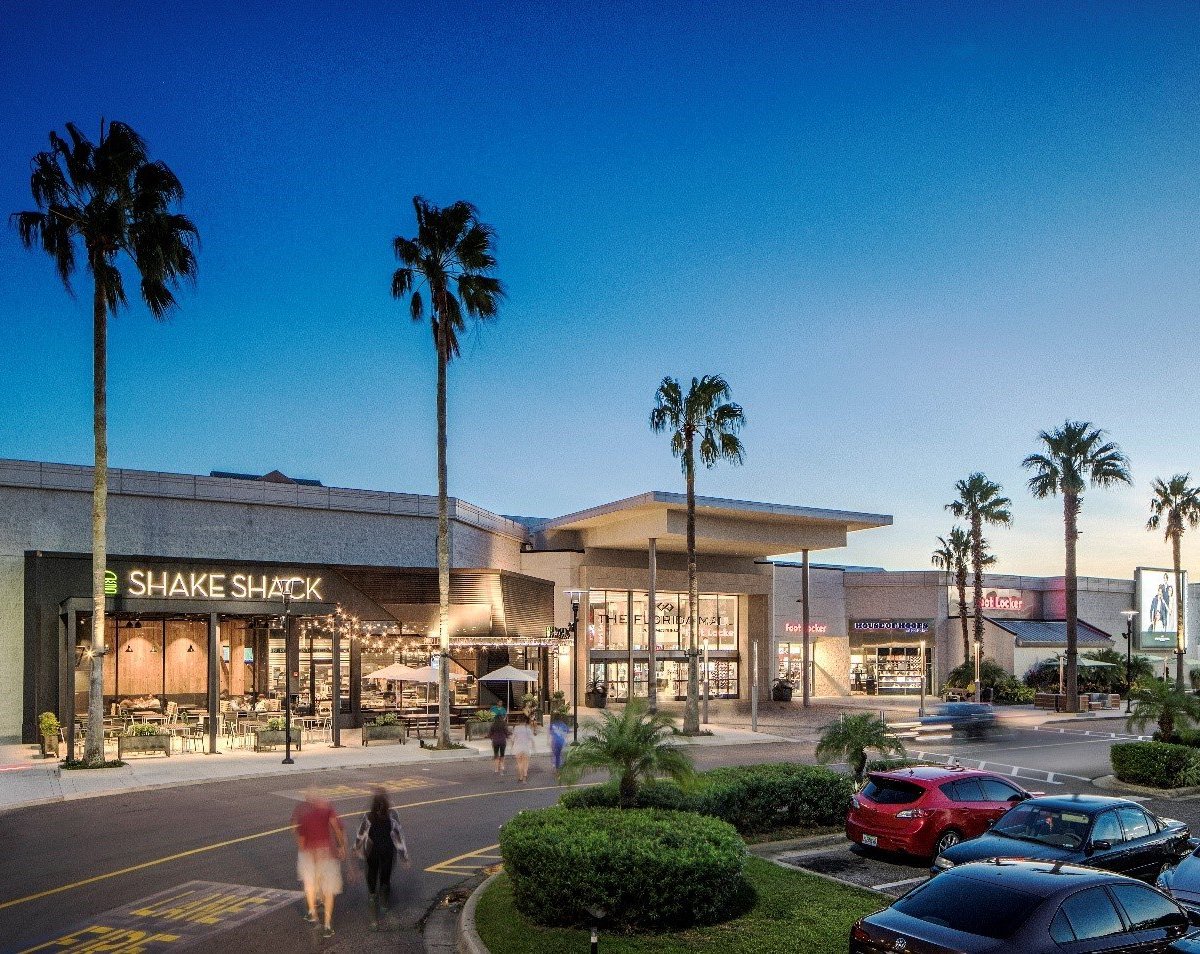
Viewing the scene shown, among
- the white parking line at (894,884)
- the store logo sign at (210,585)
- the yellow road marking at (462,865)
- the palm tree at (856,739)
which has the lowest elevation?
the yellow road marking at (462,865)

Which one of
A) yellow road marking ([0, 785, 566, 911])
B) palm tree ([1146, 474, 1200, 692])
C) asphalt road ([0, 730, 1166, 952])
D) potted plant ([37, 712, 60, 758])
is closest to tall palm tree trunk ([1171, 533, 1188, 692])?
palm tree ([1146, 474, 1200, 692])

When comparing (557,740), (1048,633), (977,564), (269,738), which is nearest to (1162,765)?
(557,740)

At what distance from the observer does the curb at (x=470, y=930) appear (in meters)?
11.2

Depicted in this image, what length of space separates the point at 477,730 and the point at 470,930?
81.4 ft

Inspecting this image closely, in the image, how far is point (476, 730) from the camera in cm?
3612

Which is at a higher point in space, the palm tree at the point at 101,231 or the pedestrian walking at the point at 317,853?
the palm tree at the point at 101,231

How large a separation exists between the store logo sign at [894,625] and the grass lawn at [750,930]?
2176 inches

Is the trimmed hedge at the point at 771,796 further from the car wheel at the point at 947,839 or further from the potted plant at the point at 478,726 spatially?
the potted plant at the point at 478,726

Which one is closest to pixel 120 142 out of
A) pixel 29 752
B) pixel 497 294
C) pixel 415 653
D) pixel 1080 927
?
pixel 497 294

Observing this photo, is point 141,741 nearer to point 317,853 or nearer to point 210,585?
point 210,585

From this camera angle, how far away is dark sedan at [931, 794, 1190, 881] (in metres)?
13.8

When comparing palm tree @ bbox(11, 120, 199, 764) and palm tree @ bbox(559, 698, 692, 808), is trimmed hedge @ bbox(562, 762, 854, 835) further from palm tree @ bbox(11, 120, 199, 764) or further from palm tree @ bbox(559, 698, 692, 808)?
palm tree @ bbox(11, 120, 199, 764)

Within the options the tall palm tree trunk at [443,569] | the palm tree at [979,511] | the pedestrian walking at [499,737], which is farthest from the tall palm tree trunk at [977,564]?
the pedestrian walking at [499,737]

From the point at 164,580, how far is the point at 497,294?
1420 cm
